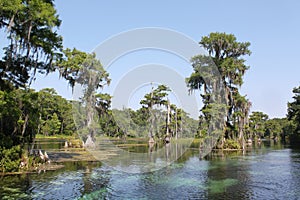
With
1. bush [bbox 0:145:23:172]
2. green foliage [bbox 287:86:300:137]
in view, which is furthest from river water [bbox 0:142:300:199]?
green foliage [bbox 287:86:300:137]

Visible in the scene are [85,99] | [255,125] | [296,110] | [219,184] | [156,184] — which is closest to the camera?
[219,184]

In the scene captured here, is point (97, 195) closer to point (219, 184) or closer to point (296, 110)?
point (219, 184)

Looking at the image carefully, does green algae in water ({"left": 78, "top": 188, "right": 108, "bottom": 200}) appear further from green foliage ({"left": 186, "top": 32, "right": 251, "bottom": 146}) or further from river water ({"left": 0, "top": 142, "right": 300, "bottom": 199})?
green foliage ({"left": 186, "top": 32, "right": 251, "bottom": 146})

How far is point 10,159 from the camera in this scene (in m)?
18.3

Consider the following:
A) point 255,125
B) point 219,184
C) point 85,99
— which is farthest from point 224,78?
point 255,125

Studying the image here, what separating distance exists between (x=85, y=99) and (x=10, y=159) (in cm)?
2250

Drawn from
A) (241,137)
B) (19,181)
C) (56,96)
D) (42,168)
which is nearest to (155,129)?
(241,137)

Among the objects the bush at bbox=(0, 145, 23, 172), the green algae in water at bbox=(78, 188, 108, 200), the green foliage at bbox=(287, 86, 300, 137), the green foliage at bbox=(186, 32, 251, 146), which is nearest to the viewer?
the green algae in water at bbox=(78, 188, 108, 200)

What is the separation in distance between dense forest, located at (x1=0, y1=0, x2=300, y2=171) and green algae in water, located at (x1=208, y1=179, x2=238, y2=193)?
1166 centimetres

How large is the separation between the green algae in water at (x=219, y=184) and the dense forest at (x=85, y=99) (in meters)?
11.7

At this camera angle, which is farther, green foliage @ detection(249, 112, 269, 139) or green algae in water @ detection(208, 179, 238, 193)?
green foliage @ detection(249, 112, 269, 139)

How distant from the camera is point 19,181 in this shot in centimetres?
1596

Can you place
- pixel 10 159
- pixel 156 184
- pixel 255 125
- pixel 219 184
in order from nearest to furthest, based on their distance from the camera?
1. pixel 219 184
2. pixel 156 184
3. pixel 10 159
4. pixel 255 125

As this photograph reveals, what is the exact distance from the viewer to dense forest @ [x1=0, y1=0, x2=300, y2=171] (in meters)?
18.0
